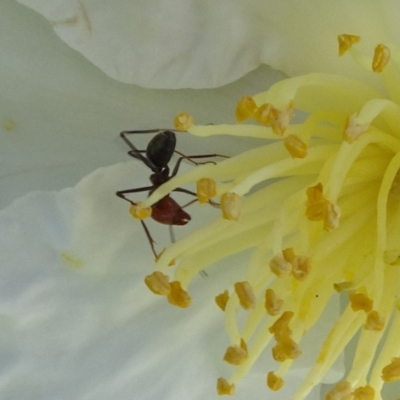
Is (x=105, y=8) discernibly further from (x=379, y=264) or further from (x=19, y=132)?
(x=379, y=264)

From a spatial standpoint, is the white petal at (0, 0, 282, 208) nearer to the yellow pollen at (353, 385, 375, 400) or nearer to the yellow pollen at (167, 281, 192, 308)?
the yellow pollen at (167, 281, 192, 308)

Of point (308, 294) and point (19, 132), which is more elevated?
point (19, 132)

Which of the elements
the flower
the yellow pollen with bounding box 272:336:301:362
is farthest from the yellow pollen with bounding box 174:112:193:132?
the yellow pollen with bounding box 272:336:301:362

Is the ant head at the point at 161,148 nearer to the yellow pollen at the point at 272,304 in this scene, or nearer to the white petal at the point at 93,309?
the white petal at the point at 93,309

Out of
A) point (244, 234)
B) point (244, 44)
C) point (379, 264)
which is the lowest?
point (379, 264)

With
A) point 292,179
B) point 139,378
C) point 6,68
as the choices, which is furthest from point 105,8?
point 139,378

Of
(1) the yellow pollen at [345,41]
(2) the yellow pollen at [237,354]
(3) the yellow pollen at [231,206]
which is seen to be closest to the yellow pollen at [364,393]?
(2) the yellow pollen at [237,354]

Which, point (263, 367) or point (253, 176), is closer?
point (253, 176)
